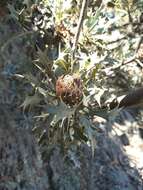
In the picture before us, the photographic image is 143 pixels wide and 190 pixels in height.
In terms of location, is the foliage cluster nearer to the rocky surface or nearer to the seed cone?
the seed cone

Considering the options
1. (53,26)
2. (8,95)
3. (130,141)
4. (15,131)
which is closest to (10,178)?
(15,131)

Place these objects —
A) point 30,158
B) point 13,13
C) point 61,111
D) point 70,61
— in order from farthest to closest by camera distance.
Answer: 1. point 30,158
2. point 13,13
3. point 70,61
4. point 61,111

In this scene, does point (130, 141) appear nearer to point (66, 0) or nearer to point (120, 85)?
point (120, 85)

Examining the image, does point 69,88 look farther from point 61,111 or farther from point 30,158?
point 30,158

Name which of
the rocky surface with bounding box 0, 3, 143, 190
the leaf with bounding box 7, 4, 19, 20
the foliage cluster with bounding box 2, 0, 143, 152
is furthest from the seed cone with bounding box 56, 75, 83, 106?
the rocky surface with bounding box 0, 3, 143, 190

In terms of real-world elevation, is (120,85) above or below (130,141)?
above

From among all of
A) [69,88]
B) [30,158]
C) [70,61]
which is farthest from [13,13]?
[30,158]

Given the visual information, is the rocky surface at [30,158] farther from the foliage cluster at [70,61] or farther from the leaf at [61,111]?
the leaf at [61,111]

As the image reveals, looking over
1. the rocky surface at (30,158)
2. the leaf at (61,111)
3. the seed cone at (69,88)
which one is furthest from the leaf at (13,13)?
the leaf at (61,111)
